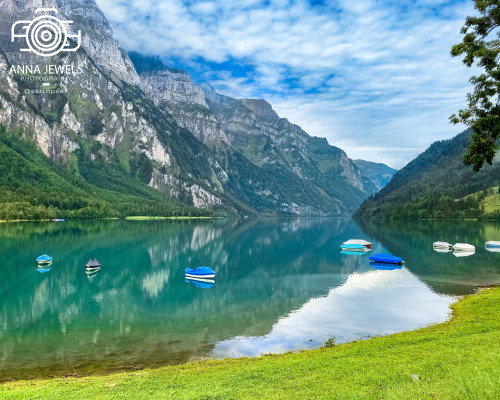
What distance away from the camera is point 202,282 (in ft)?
234

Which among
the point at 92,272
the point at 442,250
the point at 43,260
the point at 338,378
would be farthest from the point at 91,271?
the point at 442,250

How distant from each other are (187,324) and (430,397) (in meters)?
33.7

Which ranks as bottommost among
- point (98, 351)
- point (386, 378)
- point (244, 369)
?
point (98, 351)

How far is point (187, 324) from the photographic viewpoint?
44.1m

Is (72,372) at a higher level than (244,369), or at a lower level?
lower

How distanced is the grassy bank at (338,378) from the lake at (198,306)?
6.54 m

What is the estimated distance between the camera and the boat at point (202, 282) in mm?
67706

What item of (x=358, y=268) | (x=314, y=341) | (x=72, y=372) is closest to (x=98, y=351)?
(x=72, y=372)

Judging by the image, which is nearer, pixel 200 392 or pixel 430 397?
pixel 430 397

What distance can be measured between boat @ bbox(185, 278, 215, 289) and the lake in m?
0.41

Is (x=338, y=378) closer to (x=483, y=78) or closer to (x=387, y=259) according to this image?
(x=483, y=78)

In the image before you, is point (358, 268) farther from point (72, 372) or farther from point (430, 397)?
point (430, 397)

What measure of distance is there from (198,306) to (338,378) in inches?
1399

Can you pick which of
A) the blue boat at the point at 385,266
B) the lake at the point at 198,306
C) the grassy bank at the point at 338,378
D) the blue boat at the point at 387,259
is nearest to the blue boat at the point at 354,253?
the lake at the point at 198,306
